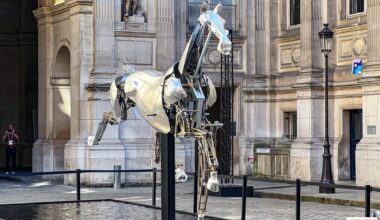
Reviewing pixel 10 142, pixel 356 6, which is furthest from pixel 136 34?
pixel 10 142

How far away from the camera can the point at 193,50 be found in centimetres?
1383

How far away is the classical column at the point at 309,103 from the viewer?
3000 centimetres

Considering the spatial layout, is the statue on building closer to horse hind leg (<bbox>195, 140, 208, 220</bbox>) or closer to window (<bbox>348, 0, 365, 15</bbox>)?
window (<bbox>348, 0, 365, 15</bbox>)

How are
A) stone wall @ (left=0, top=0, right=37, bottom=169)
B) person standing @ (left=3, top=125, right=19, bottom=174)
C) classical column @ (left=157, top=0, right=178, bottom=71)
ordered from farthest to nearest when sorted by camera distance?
stone wall @ (left=0, top=0, right=37, bottom=169) → person standing @ (left=3, top=125, right=19, bottom=174) → classical column @ (left=157, top=0, right=178, bottom=71)

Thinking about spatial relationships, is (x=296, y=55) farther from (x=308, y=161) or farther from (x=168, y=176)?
(x=168, y=176)

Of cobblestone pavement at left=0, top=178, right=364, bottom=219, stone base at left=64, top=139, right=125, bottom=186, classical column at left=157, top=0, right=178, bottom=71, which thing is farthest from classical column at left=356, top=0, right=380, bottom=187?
stone base at left=64, top=139, right=125, bottom=186

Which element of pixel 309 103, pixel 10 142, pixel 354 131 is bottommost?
pixel 10 142

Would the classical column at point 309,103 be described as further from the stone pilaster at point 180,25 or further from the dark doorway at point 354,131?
the stone pilaster at point 180,25

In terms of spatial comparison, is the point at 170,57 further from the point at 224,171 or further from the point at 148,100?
the point at 148,100

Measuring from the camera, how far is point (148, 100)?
14797 mm

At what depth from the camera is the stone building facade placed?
2977 centimetres

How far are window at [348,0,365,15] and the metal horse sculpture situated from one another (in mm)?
15445

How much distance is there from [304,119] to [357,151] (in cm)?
365

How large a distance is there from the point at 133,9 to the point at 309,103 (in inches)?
253
